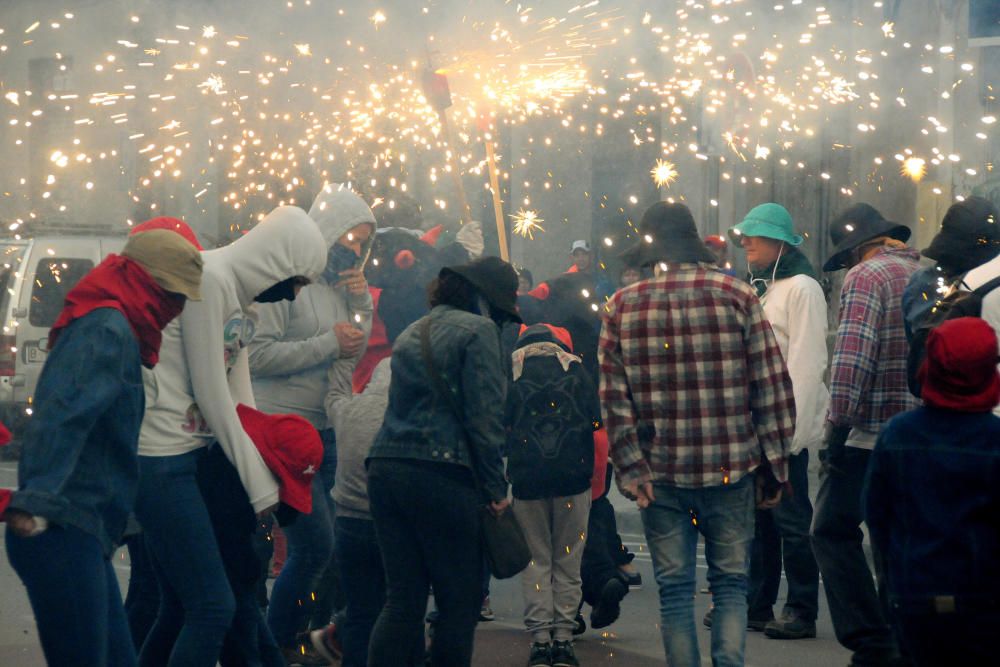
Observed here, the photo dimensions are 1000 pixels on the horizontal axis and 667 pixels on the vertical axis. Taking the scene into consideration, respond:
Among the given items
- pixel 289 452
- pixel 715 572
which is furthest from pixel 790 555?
pixel 289 452

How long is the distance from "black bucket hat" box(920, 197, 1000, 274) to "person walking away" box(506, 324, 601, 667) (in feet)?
5.73

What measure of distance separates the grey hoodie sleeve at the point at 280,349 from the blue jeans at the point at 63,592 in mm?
2077

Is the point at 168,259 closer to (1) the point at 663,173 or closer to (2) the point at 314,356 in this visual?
(2) the point at 314,356

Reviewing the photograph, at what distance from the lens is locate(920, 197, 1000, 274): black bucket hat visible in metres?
5.43

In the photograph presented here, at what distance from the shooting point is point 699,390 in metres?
5.23

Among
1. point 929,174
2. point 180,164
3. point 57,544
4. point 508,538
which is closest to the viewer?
point 57,544

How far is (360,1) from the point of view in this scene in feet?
46.6

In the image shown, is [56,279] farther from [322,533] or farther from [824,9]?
[322,533]

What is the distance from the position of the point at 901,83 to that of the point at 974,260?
7799 mm

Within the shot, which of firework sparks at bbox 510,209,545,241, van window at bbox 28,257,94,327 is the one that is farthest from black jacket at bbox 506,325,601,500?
firework sparks at bbox 510,209,545,241

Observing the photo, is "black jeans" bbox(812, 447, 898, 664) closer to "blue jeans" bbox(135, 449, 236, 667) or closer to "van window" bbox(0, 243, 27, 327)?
"blue jeans" bbox(135, 449, 236, 667)

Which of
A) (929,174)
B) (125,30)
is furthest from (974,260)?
(125,30)

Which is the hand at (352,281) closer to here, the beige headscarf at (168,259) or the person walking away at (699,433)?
the person walking away at (699,433)

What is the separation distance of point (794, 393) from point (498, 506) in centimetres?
196
